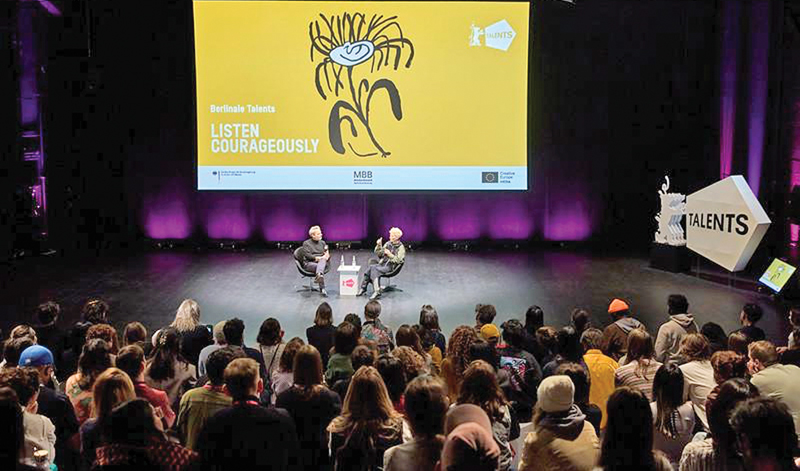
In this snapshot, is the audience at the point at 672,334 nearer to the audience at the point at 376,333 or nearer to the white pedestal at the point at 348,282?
the audience at the point at 376,333

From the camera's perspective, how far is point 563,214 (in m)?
13.3

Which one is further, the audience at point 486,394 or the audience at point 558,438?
the audience at point 486,394

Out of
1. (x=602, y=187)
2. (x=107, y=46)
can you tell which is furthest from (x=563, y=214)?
(x=107, y=46)

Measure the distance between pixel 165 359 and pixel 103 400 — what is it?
1.17 m

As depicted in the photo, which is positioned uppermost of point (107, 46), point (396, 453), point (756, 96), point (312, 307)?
point (107, 46)

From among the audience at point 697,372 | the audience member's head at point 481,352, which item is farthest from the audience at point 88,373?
the audience at point 697,372

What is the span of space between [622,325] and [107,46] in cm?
1025

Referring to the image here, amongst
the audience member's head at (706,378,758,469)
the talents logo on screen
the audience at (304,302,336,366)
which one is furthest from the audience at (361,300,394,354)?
the talents logo on screen

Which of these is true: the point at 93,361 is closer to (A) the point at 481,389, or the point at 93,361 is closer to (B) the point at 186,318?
(B) the point at 186,318

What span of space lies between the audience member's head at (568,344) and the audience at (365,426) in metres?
1.63

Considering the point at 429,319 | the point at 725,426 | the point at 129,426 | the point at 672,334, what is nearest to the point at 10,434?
the point at 129,426

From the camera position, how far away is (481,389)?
10.2 ft

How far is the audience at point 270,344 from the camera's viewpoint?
4.70 meters

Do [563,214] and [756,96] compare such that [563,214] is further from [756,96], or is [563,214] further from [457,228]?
[756,96]
